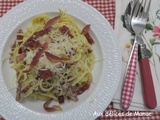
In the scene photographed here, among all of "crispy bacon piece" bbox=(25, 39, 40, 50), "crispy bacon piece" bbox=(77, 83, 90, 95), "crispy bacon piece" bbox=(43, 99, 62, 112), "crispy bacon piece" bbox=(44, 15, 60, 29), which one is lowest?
"crispy bacon piece" bbox=(43, 99, 62, 112)

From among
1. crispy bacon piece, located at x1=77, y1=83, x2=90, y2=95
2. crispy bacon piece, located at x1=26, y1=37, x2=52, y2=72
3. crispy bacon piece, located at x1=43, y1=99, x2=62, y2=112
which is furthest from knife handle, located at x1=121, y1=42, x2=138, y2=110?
crispy bacon piece, located at x1=26, y1=37, x2=52, y2=72

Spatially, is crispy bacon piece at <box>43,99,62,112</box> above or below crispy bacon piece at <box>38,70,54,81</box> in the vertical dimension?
below

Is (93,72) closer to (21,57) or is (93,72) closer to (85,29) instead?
(85,29)

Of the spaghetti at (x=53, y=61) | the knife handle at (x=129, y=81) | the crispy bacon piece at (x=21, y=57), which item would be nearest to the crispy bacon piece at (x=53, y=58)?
the spaghetti at (x=53, y=61)

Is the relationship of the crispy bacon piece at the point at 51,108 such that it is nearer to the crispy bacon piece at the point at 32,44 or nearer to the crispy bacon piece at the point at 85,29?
the crispy bacon piece at the point at 32,44

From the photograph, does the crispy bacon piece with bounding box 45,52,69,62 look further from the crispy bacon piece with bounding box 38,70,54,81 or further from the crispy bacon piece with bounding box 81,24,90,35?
the crispy bacon piece with bounding box 81,24,90,35

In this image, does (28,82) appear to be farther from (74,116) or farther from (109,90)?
(109,90)

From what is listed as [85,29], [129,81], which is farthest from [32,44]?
[129,81]
